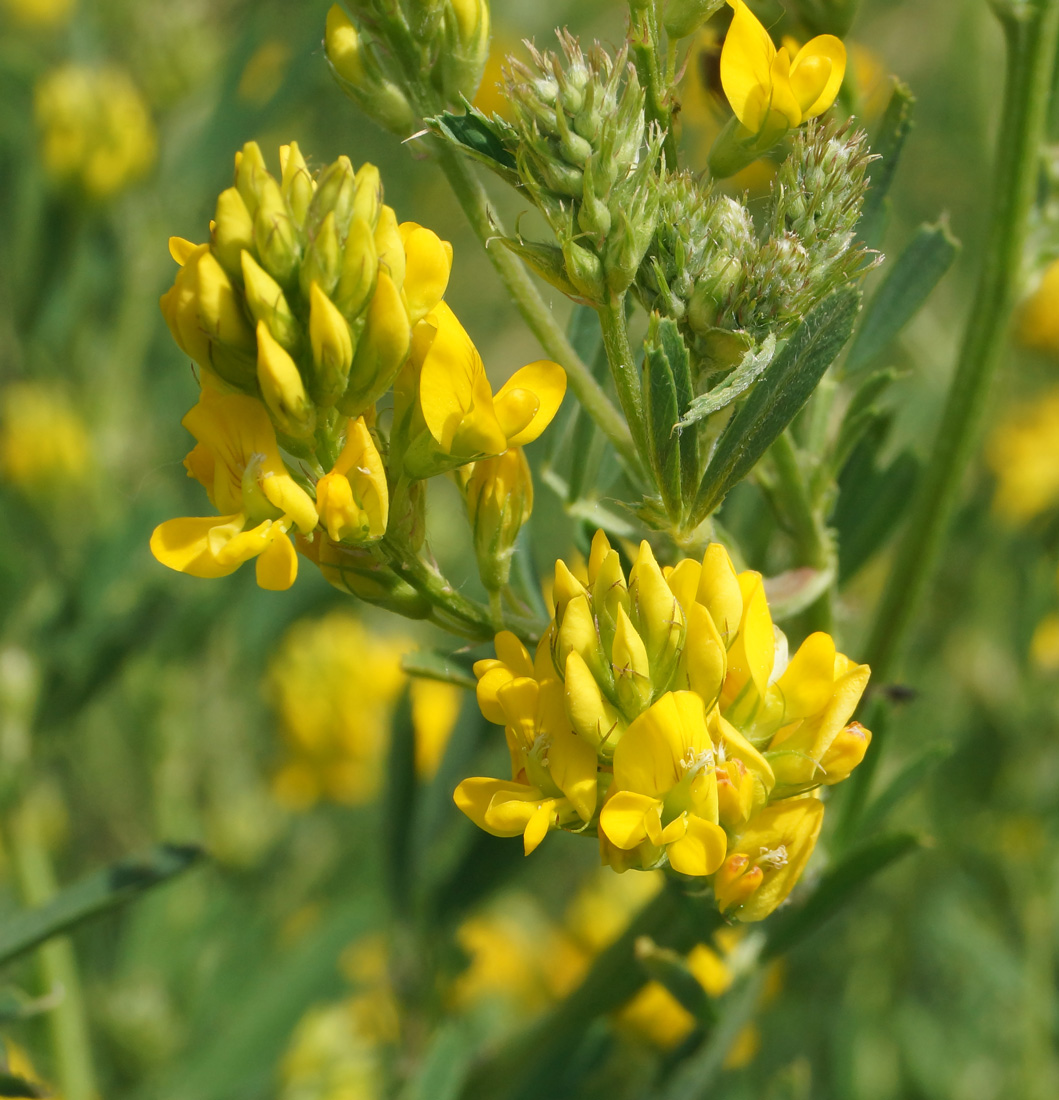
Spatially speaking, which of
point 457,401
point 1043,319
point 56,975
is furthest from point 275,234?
point 1043,319

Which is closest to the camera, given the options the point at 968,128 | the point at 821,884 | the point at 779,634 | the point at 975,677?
the point at 779,634

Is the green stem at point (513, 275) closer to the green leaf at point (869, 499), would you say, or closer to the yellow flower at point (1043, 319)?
the green leaf at point (869, 499)

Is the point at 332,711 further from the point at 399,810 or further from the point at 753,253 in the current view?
the point at 753,253

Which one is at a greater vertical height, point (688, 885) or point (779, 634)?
point (779, 634)

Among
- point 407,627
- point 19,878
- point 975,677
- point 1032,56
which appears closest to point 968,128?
point 975,677

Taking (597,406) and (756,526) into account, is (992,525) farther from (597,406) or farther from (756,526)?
(597,406)

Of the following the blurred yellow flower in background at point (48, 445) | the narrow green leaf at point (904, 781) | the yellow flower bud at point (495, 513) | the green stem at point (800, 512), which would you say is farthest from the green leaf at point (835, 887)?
the blurred yellow flower in background at point (48, 445)

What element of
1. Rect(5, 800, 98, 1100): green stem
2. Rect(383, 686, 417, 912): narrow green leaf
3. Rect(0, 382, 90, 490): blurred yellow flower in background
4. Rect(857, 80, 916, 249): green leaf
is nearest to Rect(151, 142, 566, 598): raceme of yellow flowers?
Rect(857, 80, 916, 249): green leaf
